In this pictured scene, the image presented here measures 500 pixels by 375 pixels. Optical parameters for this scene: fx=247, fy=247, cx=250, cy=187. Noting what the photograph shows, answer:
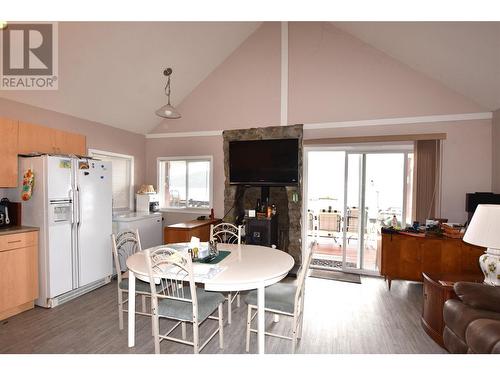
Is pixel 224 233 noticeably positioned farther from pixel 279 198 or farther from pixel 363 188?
pixel 363 188

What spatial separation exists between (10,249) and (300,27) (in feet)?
16.1

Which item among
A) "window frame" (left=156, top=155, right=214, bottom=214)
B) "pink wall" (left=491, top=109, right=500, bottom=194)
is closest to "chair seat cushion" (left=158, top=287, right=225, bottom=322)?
"window frame" (left=156, top=155, right=214, bottom=214)

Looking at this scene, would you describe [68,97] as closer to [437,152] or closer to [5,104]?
[5,104]

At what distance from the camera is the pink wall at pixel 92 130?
118 inches

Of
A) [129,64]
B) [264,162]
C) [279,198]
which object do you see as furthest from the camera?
[279,198]

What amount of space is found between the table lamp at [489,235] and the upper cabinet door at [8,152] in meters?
4.41

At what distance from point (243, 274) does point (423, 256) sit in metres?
2.56

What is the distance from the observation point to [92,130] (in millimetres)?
3943

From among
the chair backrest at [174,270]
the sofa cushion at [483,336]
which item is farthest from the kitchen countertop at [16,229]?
the sofa cushion at [483,336]

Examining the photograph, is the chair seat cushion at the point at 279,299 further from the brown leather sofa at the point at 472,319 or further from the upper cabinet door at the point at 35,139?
the upper cabinet door at the point at 35,139

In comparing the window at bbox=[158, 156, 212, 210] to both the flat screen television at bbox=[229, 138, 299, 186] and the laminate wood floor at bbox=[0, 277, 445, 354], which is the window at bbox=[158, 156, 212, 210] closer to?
the flat screen television at bbox=[229, 138, 299, 186]

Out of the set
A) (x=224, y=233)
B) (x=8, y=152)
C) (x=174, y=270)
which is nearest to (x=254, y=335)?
(x=174, y=270)
